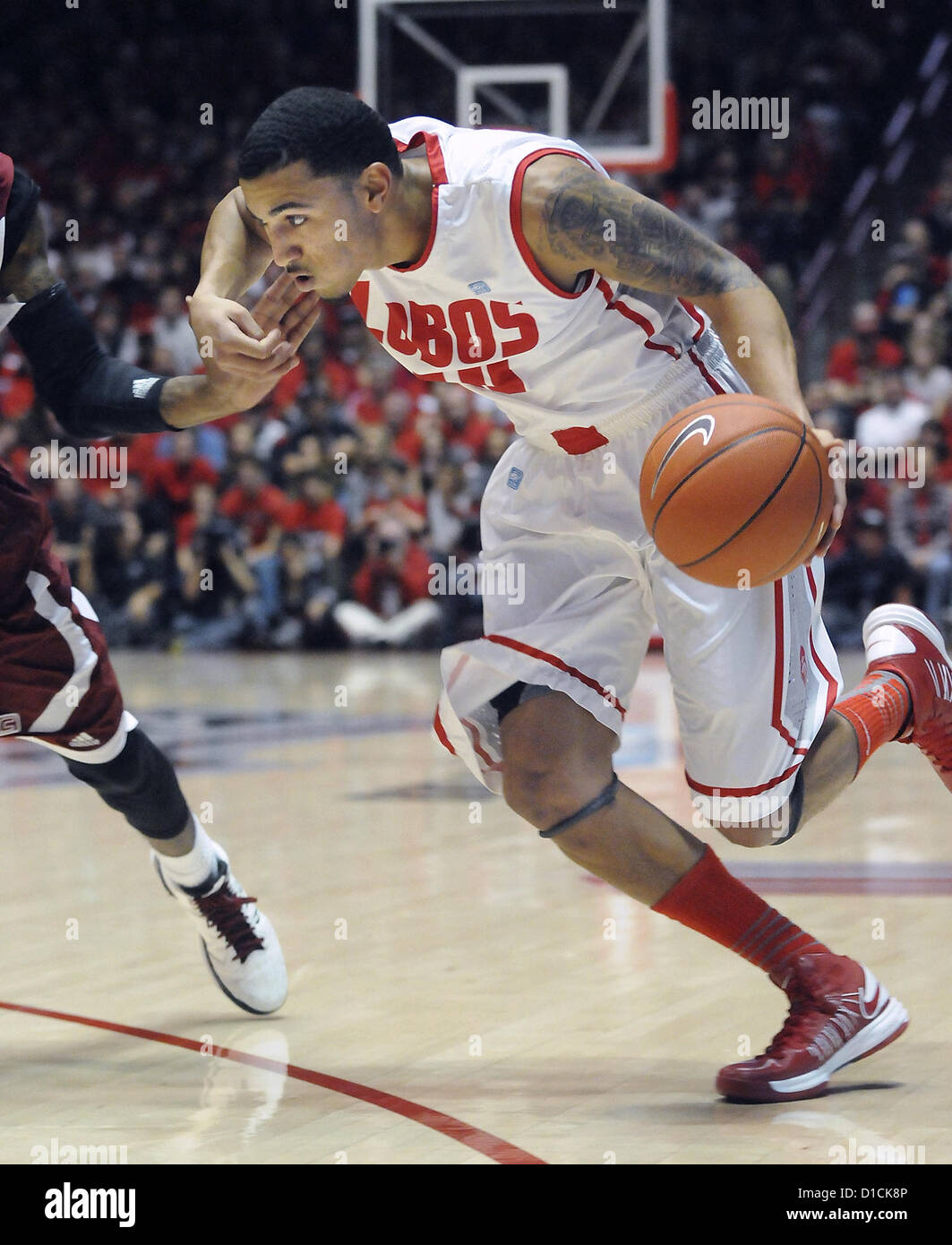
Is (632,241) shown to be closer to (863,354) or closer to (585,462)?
(585,462)

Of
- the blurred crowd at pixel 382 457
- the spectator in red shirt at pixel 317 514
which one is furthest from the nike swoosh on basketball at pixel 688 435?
the spectator in red shirt at pixel 317 514

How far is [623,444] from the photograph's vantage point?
352 centimetres

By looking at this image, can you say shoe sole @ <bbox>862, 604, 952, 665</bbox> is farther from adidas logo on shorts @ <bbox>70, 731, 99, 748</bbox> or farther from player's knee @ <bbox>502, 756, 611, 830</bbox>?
adidas logo on shorts @ <bbox>70, 731, 99, 748</bbox>

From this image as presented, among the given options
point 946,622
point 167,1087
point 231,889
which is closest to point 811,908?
point 231,889

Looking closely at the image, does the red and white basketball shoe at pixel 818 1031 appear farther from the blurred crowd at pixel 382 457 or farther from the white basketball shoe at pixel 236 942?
the blurred crowd at pixel 382 457

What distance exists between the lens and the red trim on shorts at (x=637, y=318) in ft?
11.1

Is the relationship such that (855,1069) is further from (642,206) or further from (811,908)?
(642,206)

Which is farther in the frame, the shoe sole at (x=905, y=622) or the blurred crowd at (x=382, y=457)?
the blurred crowd at (x=382, y=457)

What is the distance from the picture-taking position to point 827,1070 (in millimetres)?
3303

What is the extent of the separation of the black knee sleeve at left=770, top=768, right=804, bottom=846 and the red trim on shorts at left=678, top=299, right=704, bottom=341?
915 mm

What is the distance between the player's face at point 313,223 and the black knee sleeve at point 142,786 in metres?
1.18

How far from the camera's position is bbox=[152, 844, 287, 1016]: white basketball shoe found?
3920 millimetres
